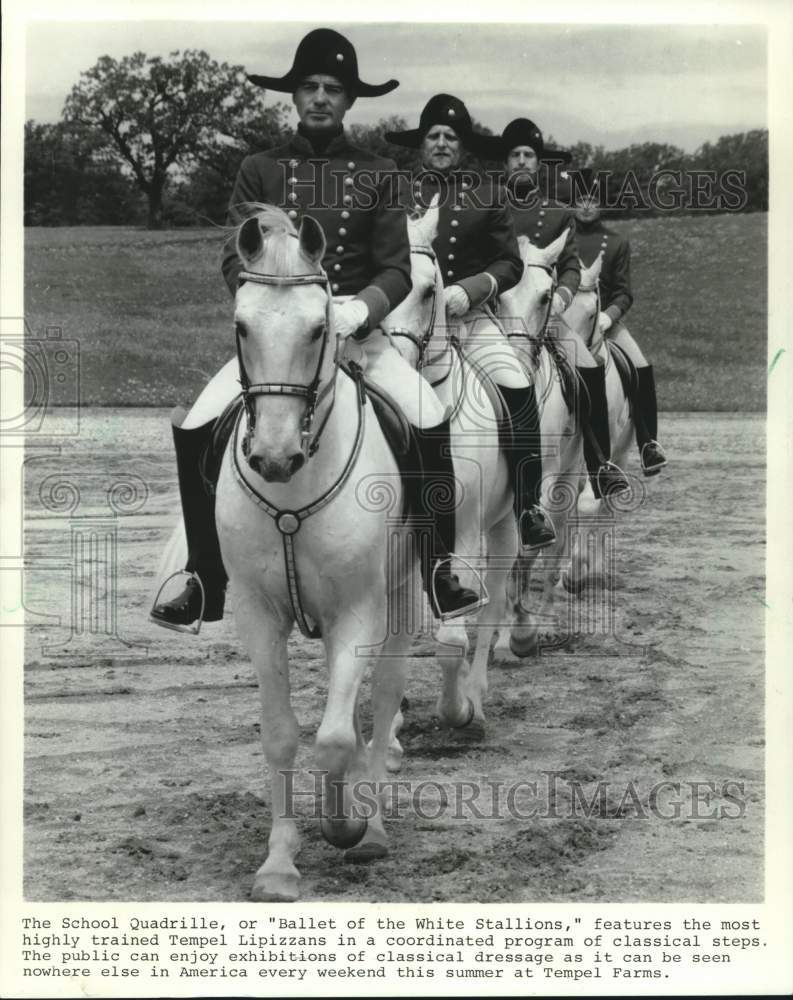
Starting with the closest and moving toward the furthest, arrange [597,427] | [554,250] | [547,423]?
[554,250]
[547,423]
[597,427]

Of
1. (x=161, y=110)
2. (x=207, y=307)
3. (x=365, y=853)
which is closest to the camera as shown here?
(x=365, y=853)

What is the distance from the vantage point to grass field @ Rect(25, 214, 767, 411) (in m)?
20.0

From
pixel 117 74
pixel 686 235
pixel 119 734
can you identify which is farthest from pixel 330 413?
pixel 686 235

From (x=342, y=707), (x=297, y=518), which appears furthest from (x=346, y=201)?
(x=342, y=707)

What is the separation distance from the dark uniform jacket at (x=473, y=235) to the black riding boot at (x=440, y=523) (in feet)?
6.82

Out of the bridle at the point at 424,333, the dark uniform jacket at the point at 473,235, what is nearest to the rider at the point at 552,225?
the dark uniform jacket at the point at 473,235

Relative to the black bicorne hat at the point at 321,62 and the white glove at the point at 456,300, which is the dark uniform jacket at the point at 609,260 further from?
the black bicorne hat at the point at 321,62

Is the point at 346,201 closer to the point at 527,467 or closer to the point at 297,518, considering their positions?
the point at 297,518

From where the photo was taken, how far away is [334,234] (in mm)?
8953

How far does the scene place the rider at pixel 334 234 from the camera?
28.7 ft

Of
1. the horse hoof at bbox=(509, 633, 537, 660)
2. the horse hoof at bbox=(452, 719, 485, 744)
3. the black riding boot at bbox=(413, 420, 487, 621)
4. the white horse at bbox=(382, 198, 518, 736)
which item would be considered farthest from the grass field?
the black riding boot at bbox=(413, 420, 487, 621)

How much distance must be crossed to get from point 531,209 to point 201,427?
528 cm

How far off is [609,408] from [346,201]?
21.0 feet

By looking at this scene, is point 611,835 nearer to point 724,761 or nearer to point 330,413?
point 724,761
